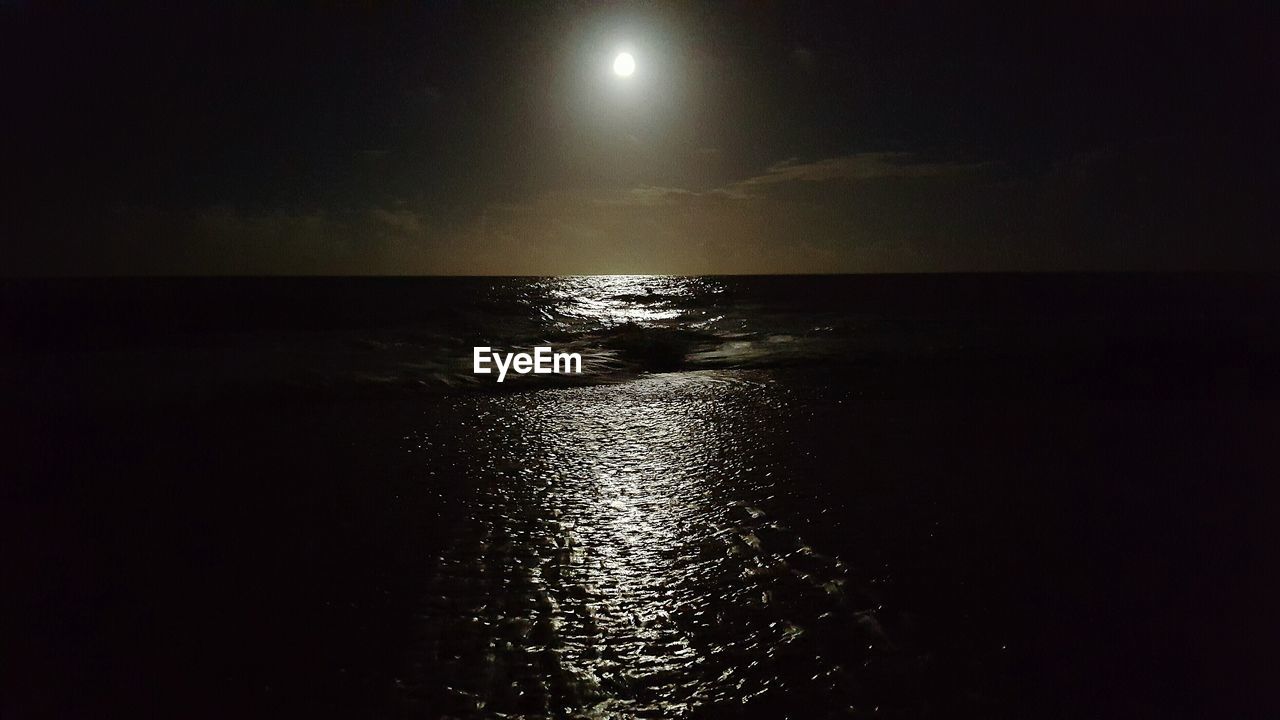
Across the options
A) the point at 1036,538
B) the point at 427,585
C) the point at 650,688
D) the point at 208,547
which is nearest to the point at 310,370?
the point at 208,547

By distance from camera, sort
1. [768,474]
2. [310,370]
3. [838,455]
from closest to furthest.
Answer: [768,474] → [838,455] → [310,370]

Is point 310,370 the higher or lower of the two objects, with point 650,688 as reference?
higher

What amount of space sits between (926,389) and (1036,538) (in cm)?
738

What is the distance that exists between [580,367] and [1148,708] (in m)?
13.9

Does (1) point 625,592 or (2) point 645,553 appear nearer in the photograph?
(1) point 625,592

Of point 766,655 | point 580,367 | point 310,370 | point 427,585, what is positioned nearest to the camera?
point 766,655

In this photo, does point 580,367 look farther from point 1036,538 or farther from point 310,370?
point 1036,538

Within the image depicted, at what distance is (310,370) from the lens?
14.8 meters

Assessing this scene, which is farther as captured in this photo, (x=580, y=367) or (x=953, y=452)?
(x=580, y=367)

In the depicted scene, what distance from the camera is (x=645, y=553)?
4957 millimetres

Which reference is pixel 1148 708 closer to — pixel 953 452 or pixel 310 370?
pixel 953 452

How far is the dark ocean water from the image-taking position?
11.5 feet

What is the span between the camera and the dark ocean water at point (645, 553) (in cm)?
350

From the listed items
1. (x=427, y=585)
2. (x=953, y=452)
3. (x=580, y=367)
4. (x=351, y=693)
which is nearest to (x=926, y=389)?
(x=953, y=452)
